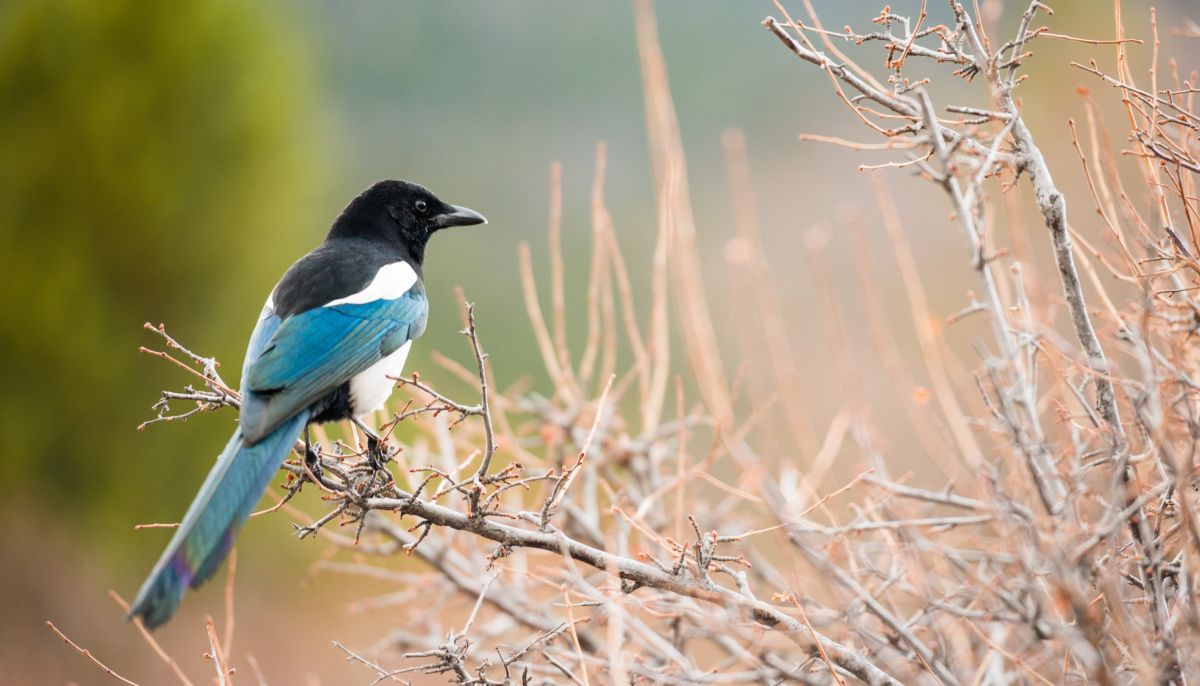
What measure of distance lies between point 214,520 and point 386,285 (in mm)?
1211

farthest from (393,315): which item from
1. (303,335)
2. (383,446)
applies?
(383,446)

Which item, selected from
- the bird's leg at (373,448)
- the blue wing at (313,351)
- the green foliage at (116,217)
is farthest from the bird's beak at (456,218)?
the green foliage at (116,217)

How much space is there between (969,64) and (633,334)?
4.03ft

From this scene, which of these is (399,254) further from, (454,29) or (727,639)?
(454,29)

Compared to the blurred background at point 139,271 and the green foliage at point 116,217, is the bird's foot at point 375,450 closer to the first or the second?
the blurred background at point 139,271

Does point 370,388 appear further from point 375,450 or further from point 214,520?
point 214,520

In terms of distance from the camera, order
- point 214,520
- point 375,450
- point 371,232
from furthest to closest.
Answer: point 371,232, point 375,450, point 214,520

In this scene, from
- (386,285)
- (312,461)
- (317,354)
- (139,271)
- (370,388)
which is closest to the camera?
(312,461)

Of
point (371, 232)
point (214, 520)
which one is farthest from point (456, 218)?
point (214, 520)

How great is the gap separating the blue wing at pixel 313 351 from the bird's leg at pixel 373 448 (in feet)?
0.41

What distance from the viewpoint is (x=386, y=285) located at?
325 cm

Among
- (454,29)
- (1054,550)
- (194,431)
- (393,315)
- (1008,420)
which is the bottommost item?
(194,431)

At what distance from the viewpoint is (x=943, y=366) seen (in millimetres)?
2162

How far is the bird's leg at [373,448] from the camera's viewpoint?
7.55 ft
